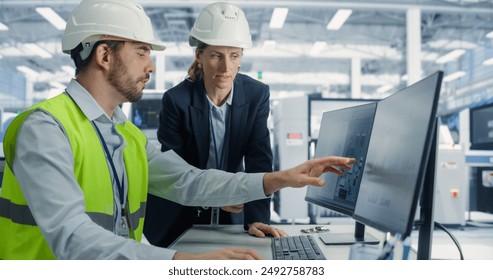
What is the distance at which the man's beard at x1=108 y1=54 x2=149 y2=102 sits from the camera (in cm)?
102

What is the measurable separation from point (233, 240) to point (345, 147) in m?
0.38

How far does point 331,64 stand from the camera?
12539 millimetres

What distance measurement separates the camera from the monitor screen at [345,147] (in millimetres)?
1027

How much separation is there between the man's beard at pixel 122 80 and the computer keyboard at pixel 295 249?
1.61 feet

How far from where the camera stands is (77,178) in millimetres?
890

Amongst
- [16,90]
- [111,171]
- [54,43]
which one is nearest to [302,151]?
[111,171]

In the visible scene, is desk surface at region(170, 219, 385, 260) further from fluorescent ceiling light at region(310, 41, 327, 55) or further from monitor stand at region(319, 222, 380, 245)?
fluorescent ceiling light at region(310, 41, 327, 55)

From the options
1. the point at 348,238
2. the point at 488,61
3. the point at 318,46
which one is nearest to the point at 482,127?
the point at 348,238

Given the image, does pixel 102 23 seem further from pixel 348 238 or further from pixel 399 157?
pixel 348 238

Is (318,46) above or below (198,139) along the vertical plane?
above

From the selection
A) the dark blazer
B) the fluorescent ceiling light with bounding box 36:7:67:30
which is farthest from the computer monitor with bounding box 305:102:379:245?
the fluorescent ceiling light with bounding box 36:7:67:30

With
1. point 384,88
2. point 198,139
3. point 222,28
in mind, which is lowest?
point 198,139

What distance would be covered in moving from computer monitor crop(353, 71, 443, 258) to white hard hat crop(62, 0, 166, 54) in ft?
1.82

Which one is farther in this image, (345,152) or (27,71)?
(27,71)
